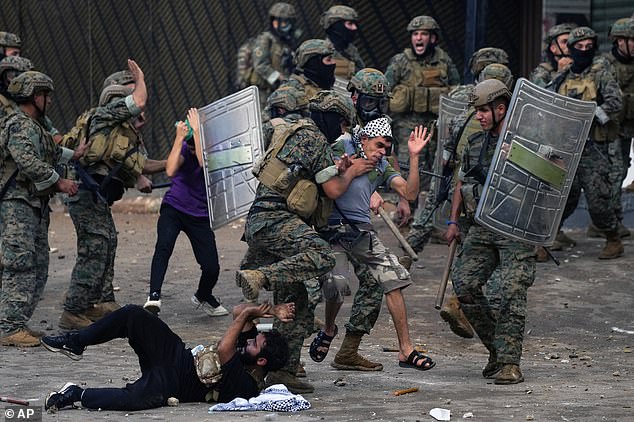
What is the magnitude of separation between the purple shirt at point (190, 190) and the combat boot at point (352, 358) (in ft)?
6.36

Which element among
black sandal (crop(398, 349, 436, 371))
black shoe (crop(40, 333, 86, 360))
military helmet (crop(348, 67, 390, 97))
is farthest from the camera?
military helmet (crop(348, 67, 390, 97))

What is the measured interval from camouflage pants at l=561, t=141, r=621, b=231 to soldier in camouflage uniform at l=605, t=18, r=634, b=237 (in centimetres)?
13

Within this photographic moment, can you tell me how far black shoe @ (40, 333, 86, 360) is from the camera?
7.48 meters

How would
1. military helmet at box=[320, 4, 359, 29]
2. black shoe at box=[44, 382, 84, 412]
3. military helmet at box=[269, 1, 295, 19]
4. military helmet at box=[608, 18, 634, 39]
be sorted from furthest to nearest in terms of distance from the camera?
1. military helmet at box=[269, 1, 295, 19]
2. military helmet at box=[320, 4, 359, 29]
3. military helmet at box=[608, 18, 634, 39]
4. black shoe at box=[44, 382, 84, 412]

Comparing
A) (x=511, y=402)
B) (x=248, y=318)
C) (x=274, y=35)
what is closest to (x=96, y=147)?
(x=248, y=318)

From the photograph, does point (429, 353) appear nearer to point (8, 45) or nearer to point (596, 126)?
point (596, 126)

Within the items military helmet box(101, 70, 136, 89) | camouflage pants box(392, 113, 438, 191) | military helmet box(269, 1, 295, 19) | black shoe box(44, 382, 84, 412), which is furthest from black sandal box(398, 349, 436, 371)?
military helmet box(269, 1, 295, 19)

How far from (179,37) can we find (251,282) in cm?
829

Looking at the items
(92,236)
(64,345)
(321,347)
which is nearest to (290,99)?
(92,236)

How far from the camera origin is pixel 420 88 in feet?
42.6

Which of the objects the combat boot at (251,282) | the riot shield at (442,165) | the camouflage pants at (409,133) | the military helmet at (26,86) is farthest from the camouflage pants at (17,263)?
the camouflage pants at (409,133)

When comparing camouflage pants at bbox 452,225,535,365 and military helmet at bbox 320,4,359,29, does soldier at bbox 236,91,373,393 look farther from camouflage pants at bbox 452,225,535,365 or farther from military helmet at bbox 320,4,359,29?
military helmet at bbox 320,4,359,29

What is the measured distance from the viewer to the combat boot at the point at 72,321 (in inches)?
390

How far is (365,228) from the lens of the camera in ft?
27.6
